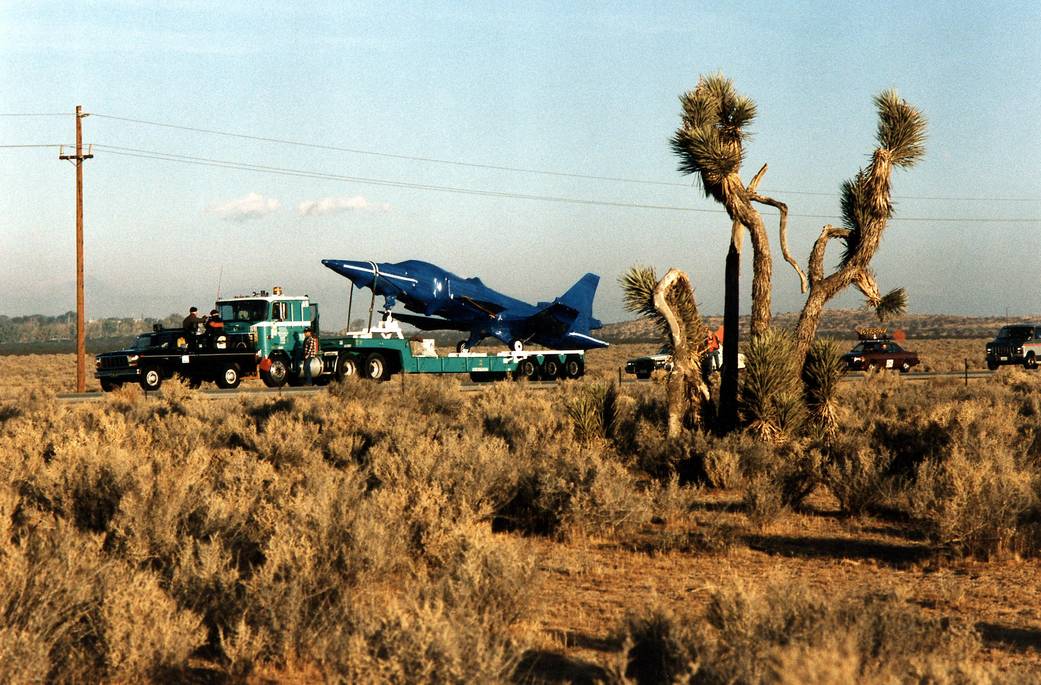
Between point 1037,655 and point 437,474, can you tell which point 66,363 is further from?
point 1037,655

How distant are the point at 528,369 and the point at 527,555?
33357 mm

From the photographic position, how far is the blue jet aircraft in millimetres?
38031

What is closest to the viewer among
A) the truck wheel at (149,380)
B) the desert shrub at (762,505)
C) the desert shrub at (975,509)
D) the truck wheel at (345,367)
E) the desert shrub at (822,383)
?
the desert shrub at (975,509)

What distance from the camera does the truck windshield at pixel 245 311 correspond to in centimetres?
3366

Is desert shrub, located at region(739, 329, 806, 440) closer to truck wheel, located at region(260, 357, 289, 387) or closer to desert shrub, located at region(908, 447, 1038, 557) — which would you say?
desert shrub, located at region(908, 447, 1038, 557)

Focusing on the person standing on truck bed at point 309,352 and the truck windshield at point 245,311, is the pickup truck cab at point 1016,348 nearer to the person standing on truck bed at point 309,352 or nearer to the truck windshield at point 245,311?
the person standing on truck bed at point 309,352

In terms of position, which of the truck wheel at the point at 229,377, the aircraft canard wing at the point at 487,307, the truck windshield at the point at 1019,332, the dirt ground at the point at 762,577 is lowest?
the dirt ground at the point at 762,577

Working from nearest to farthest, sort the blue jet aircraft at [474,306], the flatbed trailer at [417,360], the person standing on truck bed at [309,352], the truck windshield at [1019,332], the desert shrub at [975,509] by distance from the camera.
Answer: the desert shrub at [975,509]
the person standing on truck bed at [309,352]
the flatbed trailer at [417,360]
the blue jet aircraft at [474,306]
the truck windshield at [1019,332]

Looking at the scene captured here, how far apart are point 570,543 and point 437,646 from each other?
5549 mm

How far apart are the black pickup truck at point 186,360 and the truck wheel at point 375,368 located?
3772mm

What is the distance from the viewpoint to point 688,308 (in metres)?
16.8

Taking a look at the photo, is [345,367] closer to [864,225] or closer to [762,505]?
[864,225]

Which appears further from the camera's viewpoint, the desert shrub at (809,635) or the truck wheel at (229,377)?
the truck wheel at (229,377)

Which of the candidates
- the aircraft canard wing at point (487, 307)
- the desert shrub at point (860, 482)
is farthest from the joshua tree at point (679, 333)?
the aircraft canard wing at point (487, 307)
